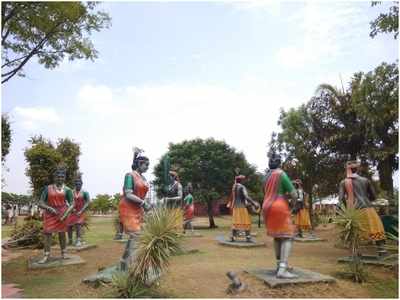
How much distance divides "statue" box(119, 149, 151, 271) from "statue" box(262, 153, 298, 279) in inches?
83.8

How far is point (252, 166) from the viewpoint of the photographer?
89.7 feet

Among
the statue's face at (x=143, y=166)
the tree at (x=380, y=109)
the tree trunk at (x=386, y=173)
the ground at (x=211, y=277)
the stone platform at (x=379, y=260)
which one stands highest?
the tree at (x=380, y=109)

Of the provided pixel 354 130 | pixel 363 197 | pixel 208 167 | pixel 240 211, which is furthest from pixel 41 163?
pixel 363 197

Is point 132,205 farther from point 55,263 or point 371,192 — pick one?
point 371,192

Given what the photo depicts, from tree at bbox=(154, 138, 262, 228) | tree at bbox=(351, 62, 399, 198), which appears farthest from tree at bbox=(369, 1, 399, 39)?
tree at bbox=(154, 138, 262, 228)

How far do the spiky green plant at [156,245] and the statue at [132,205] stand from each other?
27.9 inches

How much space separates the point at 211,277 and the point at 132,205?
6.75ft

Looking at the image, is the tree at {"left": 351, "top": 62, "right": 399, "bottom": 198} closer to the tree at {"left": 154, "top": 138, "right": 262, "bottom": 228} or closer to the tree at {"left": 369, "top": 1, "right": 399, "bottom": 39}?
the tree at {"left": 369, "top": 1, "right": 399, "bottom": 39}

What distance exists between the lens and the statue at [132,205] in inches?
286

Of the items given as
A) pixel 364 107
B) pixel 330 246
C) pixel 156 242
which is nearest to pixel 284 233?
pixel 156 242

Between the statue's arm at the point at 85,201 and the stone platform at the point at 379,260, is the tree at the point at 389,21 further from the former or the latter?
the statue's arm at the point at 85,201

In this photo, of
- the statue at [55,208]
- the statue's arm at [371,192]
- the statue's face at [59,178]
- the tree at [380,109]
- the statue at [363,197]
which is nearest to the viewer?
the statue at [363,197]

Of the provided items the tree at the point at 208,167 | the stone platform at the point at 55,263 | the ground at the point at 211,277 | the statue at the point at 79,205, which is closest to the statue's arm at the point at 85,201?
the statue at the point at 79,205

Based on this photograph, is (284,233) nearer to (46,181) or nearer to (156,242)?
(156,242)
